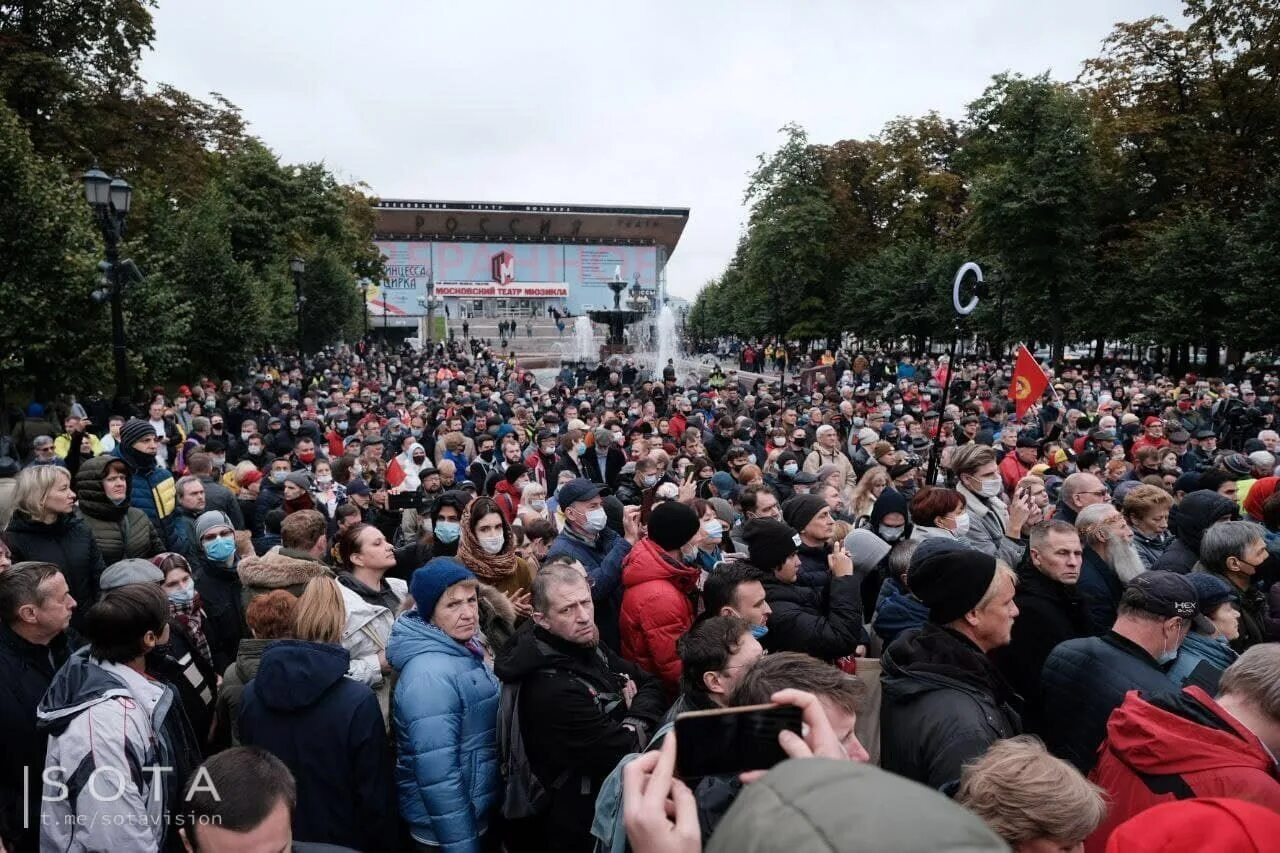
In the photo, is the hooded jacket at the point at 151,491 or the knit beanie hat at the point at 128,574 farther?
the hooded jacket at the point at 151,491

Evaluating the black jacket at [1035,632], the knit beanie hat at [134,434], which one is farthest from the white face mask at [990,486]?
the knit beanie hat at [134,434]

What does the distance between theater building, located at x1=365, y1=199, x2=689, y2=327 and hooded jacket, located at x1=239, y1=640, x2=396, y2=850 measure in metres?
74.2

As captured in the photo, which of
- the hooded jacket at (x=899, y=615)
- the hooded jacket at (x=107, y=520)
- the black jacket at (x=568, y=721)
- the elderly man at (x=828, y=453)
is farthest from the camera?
the elderly man at (x=828, y=453)

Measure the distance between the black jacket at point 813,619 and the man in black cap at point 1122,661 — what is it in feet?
2.93

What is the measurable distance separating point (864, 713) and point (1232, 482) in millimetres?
4824

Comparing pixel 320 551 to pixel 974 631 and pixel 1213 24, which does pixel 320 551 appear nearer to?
pixel 974 631

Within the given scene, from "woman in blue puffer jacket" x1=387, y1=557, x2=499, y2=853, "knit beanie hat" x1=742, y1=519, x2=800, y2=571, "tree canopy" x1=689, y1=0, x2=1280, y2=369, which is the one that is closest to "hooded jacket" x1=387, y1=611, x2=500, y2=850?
"woman in blue puffer jacket" x1=387, y1=557, x2=499, y2=853

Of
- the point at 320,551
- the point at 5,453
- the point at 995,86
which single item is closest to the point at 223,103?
the point at 5,453

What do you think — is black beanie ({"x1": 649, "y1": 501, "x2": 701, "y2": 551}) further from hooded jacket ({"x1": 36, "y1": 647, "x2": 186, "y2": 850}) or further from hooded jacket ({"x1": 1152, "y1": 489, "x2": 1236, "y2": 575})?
hooded jacket ({"x1": 1152, "y1": 489, "x2": 1236, "y2": 575})

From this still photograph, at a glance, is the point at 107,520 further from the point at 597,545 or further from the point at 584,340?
the point at 584,340

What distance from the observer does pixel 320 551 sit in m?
5.14

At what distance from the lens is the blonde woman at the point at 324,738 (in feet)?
9.66

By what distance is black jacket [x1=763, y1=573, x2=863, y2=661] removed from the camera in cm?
381

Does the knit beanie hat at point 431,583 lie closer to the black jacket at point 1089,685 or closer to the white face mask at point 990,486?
the black jacket at point 1089,685
